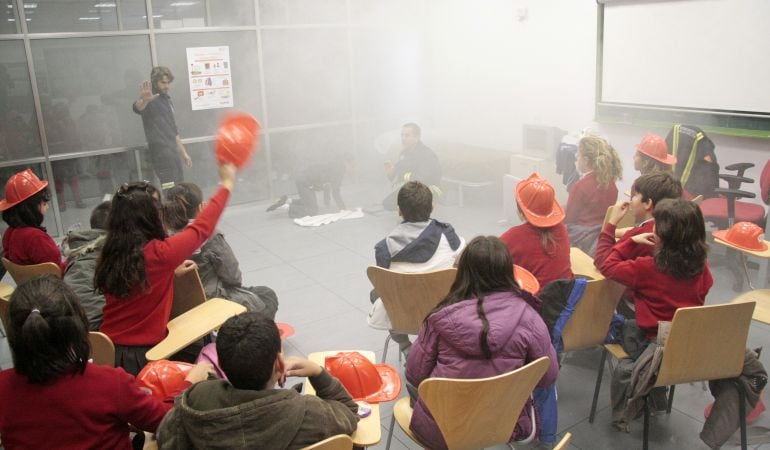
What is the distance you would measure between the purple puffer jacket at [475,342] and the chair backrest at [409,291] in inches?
23.6

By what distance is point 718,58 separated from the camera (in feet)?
15.1

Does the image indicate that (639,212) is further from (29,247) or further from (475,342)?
(29,247)

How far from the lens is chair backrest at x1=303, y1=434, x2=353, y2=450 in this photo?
1416 millimetres

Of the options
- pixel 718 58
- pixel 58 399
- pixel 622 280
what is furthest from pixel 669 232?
pixel 718 58

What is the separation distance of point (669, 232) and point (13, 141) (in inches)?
209

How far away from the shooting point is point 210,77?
615 centimetres

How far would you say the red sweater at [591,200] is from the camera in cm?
375

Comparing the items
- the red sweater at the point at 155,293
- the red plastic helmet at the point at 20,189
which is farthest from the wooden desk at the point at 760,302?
the red plastic helmet at the point at 20,189

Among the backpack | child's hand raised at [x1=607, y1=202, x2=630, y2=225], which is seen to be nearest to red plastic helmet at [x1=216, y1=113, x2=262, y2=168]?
child's hand raised at [x1=607, y1=202, x2=630, y2=225]

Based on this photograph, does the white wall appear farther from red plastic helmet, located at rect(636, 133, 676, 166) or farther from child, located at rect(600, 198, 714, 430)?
child, located at rect(600, 198, 714, 430)

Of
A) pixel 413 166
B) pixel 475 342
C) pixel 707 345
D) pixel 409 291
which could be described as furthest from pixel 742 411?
pixel 413 166

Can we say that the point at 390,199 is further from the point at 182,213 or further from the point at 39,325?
the point at 39,325

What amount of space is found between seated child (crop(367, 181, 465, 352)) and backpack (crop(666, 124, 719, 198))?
7.67 ft

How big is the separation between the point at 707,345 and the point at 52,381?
2076 mm
